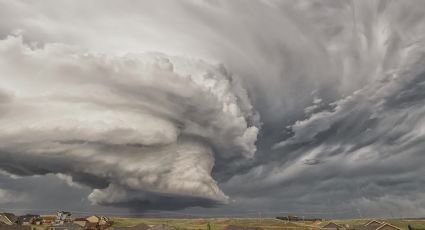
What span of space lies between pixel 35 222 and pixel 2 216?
15.2 metres

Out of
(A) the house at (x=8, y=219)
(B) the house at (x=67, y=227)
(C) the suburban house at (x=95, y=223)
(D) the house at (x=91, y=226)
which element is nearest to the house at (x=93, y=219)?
(C) the suburban house at (x=95, y=223)

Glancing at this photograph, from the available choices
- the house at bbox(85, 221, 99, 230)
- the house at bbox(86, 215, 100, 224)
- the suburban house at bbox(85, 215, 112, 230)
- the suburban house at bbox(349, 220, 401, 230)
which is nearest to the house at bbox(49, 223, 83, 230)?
the house at bbox(85, 221, 99, 230)

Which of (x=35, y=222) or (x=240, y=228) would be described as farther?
(x=35, y=222)

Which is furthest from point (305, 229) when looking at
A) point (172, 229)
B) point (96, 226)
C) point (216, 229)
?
point (96, 226)

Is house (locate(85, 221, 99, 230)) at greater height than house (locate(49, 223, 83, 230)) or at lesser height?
greater

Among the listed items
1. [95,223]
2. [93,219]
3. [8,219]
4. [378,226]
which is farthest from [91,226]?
[378,226]

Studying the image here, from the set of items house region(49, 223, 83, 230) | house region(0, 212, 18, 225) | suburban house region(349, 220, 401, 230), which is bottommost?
house region(49, 223, 83, 230)

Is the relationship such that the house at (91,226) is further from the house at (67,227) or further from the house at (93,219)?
the house at (93,219)

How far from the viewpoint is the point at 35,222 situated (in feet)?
628

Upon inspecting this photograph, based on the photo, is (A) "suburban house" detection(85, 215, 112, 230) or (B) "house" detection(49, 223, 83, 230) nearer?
(B) "house" detection(49, 223, 83, 230)

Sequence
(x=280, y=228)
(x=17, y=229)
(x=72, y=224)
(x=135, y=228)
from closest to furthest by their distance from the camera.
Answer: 1. (x=17, y=229)
2. (x=135, y=228)
3. (x=72, y=224)
4. (x=280, y=228)

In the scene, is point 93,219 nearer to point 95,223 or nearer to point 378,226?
point 95,223

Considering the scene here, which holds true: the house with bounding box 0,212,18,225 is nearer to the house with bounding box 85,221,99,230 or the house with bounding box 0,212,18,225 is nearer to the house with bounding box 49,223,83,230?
the house with bounding box 49,223,83,230

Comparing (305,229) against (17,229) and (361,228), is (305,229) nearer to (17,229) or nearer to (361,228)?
(361,228)
